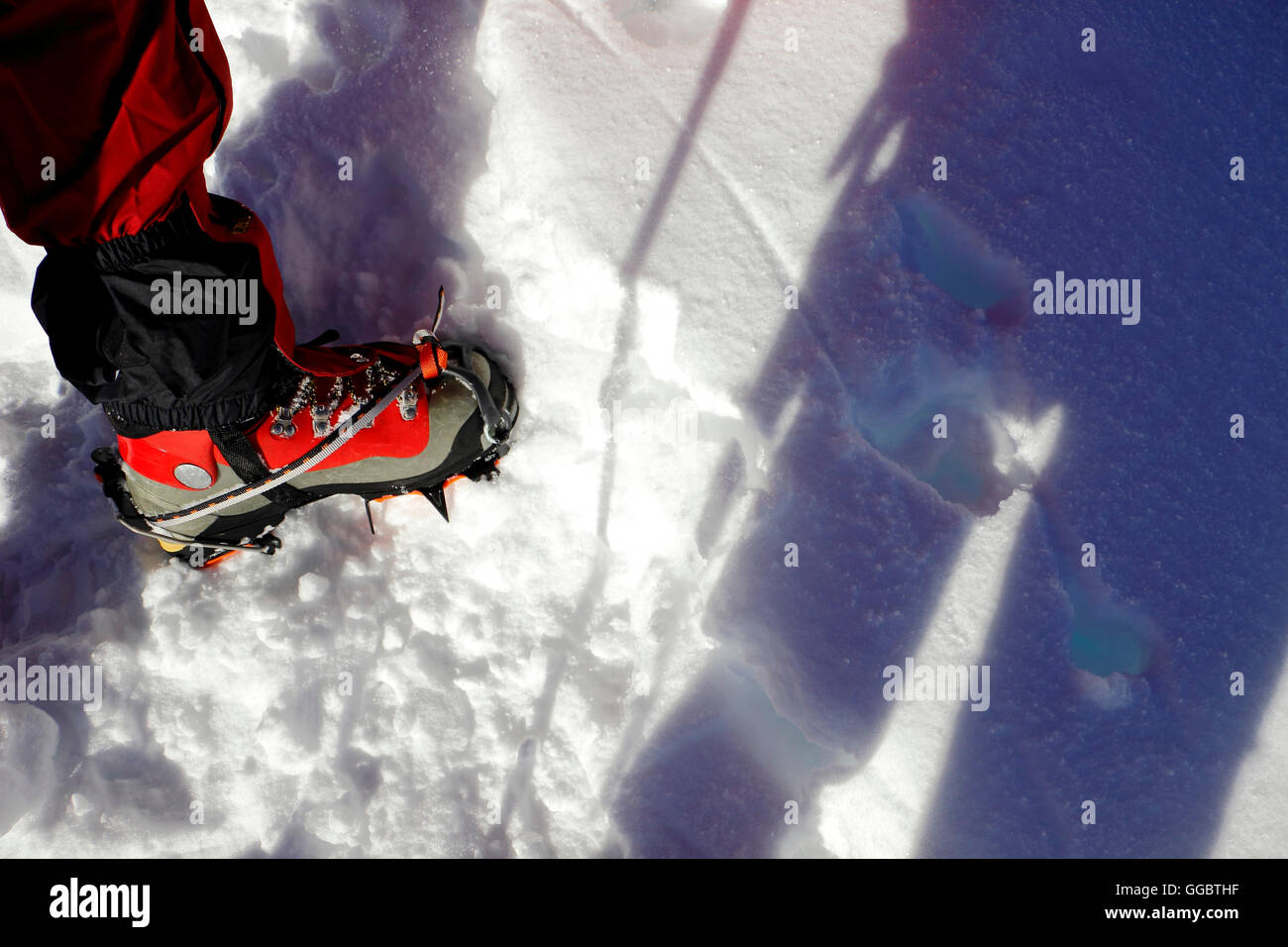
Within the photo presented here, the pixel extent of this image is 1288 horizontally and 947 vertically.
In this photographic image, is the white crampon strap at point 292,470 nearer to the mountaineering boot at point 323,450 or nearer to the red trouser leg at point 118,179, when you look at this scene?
the mountaineering boot at point 323,450

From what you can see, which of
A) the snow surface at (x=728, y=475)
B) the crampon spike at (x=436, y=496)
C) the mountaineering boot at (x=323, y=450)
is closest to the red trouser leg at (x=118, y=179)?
the mountaineering boot at (x=323, y=450)

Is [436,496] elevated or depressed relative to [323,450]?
depressed

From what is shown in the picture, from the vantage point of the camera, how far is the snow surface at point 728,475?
1.53 meters

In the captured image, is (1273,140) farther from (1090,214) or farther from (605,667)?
(605,667)

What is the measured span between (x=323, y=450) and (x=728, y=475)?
2.76 feet

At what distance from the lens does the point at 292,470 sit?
1.42 metres

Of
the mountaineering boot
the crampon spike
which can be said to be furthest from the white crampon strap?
the crampon spike

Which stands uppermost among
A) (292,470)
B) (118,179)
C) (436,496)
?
(118,179)

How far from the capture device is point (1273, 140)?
1.62 meters

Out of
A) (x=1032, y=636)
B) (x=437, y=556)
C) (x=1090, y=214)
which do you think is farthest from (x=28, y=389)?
(x=1090, y=214)

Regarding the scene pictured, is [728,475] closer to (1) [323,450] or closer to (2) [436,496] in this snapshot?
(2) [436,496]

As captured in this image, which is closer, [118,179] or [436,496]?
[118,179]

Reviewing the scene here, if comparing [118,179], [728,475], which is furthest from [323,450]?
[728,475]

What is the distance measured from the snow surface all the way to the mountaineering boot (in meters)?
0.14
